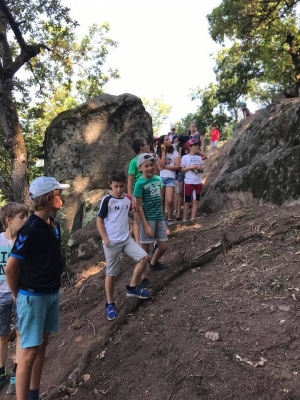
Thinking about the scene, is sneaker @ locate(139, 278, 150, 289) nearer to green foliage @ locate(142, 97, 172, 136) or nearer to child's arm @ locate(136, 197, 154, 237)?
child's arm @ locate(136, 197, 154, 237)

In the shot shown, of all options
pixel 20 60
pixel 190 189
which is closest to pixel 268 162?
pixel 190 189

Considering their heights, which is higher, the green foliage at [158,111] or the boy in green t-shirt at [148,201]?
the green foliage at [158,111]

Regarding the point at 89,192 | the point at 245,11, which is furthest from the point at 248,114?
the point at 89,192

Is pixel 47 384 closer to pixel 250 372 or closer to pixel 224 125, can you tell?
pixel 250 372

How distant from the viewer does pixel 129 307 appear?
439 cm

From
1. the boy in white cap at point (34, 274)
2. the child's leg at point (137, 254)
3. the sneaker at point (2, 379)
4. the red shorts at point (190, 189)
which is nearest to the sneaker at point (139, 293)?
the child's leg at point (137, 254)

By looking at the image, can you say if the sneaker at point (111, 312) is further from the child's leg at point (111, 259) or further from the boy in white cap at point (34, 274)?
the boy in white cap at point (34, 274)

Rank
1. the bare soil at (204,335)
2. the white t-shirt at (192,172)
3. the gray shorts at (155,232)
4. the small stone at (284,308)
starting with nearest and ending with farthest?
the bare soil at (204,335)
the small stone at (284,308)
the gray shorts at (155,232)
the white t-shirt at (192,172)

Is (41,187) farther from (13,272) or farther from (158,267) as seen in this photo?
(158,267)

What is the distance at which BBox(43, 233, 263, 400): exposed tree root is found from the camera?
3613 mm

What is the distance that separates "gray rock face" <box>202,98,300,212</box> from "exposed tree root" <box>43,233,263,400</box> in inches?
70.1

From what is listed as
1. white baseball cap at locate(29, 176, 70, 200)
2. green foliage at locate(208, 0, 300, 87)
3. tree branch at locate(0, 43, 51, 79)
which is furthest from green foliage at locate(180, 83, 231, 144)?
white baseball cap at locate(29, 176, 70, 200)

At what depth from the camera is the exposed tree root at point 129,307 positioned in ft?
11.9

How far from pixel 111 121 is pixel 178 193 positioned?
357 cm
